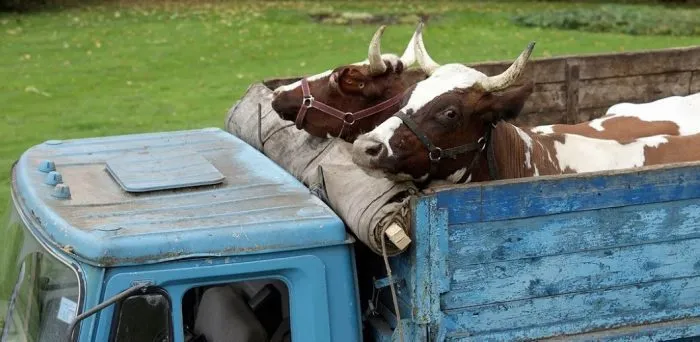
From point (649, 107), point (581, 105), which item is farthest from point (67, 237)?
point (581, 105)

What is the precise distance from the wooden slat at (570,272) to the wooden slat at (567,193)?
0.18 meters

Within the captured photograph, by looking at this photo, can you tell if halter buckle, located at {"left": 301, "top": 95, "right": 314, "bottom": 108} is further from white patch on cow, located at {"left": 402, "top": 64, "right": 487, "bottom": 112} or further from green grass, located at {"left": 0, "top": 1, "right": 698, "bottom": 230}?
green grass, located at {"left": 0, "top": 1, "right": 698, "bottom": 230}

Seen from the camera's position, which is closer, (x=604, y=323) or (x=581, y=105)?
(x=604, y=323)

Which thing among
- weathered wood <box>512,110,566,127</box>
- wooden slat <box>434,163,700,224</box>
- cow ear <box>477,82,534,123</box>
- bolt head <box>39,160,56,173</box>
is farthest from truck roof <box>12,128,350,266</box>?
weathered wood <box>512,110,566,127</box>

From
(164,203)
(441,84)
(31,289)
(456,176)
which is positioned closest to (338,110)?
(441,84)

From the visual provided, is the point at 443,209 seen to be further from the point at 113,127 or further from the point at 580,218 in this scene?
the point at 113,127

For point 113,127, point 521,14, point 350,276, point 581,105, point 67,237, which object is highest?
point 67,237

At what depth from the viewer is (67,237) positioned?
357cm

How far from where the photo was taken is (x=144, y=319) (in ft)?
11.5

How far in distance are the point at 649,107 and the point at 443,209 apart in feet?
10.1

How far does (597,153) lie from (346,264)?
174 cm

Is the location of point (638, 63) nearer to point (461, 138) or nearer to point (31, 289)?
point (461, 138)

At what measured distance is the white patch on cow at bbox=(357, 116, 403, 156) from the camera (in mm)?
4187

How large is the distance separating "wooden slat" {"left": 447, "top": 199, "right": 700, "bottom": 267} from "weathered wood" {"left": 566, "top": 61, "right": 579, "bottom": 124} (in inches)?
130
